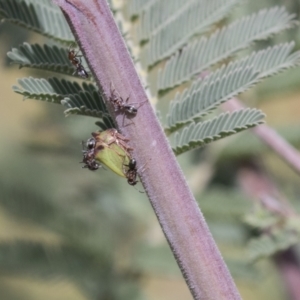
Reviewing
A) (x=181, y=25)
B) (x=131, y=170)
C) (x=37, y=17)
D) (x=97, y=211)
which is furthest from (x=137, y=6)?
(x=97, y=211)

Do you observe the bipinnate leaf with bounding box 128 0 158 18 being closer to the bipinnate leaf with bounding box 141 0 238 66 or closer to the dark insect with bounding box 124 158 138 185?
the bipinnate leaf with bounding box 141 0 238 66

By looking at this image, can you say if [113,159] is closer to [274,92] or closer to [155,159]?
[155,159]

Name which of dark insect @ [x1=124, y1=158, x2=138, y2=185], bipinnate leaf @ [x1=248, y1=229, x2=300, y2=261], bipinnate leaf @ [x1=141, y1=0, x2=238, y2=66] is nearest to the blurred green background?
bipinnate leaf @ [x1=248, y1=229, x2=300, y2=261]

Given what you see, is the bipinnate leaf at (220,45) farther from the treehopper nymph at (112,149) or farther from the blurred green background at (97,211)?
the blurred green background at (97,211)

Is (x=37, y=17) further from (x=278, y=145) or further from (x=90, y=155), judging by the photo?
(x=278, y=145)

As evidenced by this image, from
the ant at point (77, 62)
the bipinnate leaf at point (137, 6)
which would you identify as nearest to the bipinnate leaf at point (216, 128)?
the ant at point (77, 62)

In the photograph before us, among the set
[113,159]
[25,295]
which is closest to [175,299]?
[25,295]
